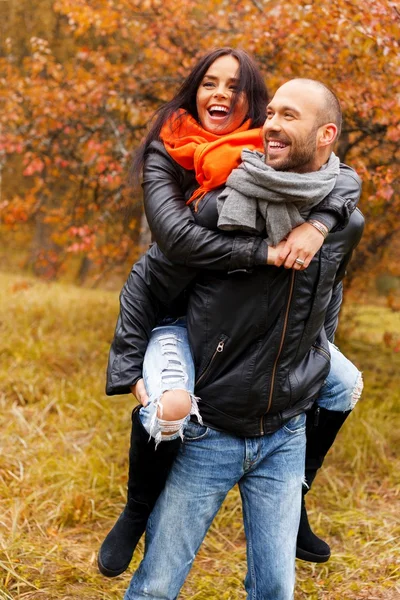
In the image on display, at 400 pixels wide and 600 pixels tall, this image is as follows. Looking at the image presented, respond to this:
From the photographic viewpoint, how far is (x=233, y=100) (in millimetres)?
2455

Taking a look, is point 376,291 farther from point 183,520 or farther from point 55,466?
point 183,520

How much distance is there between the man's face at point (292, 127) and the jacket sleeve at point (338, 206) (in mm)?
175

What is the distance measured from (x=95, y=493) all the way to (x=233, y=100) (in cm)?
269

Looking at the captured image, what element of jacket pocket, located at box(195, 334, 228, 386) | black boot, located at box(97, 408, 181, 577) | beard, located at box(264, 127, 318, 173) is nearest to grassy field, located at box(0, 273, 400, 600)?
black boot, located at box(97, 408, 181, 577)

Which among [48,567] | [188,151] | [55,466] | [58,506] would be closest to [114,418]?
[55,466]

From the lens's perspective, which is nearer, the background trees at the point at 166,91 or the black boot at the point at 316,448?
the black boot at the point at 316,448

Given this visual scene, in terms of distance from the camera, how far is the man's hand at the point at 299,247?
82.6 inches

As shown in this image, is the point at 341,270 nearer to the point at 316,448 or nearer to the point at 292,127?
the point at 292,127

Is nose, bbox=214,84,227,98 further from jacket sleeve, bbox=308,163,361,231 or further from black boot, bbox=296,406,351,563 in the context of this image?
black boot, bbox=296,406,351,563

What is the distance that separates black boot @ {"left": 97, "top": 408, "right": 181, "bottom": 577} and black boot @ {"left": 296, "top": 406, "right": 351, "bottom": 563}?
0.69m

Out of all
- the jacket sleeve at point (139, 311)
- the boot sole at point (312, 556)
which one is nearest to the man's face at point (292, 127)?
the jacket sleeve at point (139, 311)

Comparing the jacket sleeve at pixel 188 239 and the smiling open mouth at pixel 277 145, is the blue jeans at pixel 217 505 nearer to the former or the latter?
the jacket sleeve at pixel 188 239

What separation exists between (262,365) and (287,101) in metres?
0.87

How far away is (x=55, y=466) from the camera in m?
4.39
